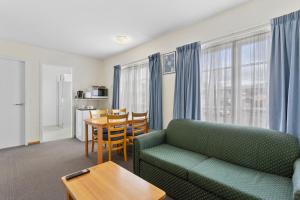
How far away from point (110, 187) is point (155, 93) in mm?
2249

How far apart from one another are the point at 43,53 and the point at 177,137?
4018 mm

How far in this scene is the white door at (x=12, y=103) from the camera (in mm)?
3699

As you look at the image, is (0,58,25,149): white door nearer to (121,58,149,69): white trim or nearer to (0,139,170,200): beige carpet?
(0,139,170,200): beige carpet

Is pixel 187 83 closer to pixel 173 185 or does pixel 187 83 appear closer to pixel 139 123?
pixel 139 123

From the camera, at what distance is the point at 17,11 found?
2.38 m

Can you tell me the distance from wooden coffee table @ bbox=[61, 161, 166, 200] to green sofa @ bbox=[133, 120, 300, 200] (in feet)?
1.72

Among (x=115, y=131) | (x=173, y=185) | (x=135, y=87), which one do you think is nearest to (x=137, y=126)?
(x=115, y=131)

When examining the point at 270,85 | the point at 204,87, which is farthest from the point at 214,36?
the point at 270,85

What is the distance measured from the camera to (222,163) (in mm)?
1861

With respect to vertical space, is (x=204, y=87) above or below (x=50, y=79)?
below

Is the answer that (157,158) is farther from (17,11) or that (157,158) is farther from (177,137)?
(17,11)

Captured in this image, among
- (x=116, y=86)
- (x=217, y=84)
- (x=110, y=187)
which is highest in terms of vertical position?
(x=116, y=86)

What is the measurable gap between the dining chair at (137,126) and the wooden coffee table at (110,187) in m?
1.52

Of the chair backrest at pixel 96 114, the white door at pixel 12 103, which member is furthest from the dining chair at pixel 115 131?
the white door at pixel 12 103
